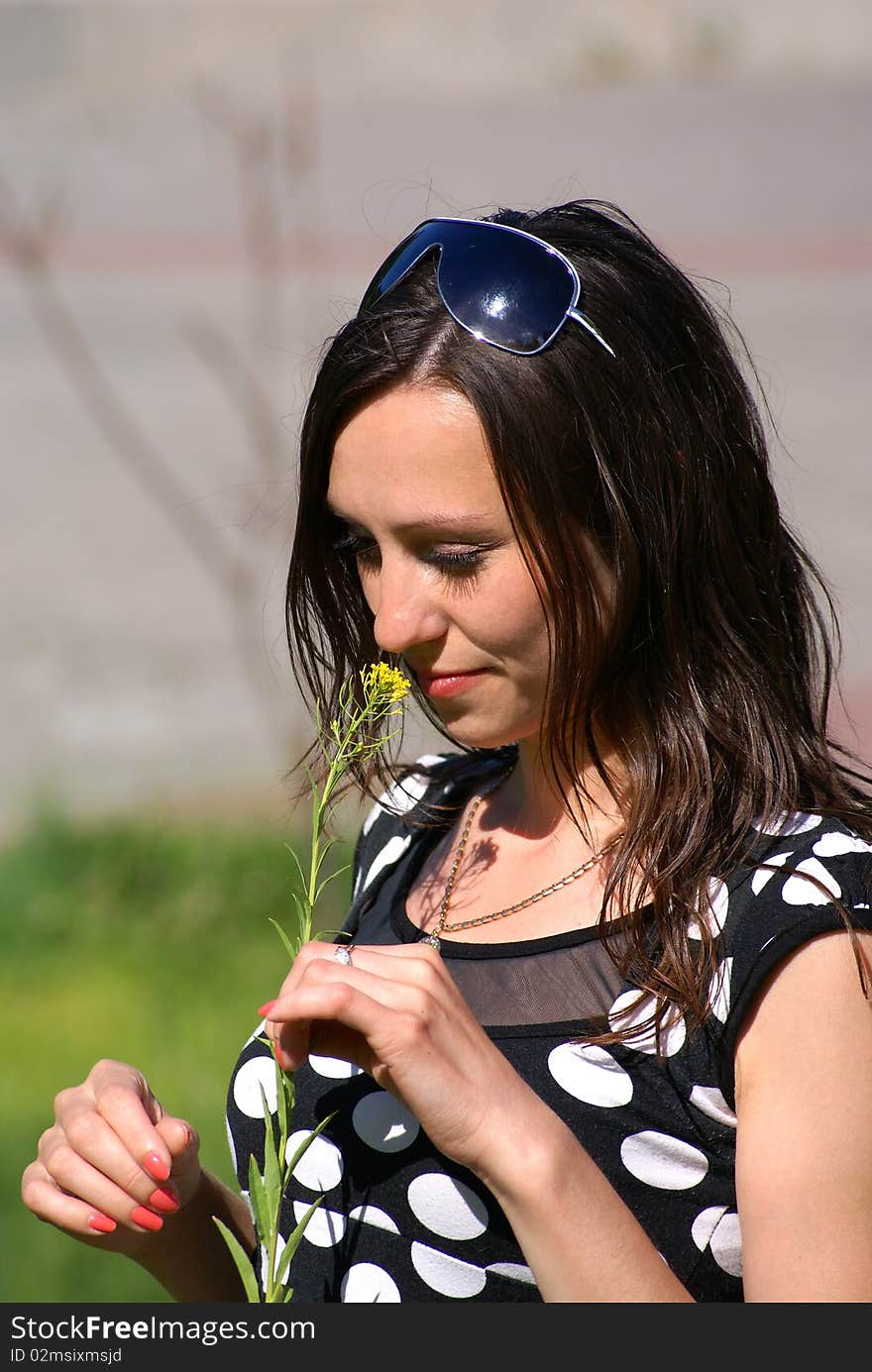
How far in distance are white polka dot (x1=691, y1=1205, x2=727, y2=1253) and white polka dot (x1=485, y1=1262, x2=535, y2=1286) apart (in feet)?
0.62

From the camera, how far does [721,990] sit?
167 centimetres

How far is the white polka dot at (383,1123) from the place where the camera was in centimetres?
182

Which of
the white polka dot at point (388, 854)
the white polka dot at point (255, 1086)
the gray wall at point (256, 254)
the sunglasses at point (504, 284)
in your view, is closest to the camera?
the sunglasses at point (504, 284)

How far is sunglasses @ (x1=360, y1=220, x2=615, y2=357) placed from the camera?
5.94ft

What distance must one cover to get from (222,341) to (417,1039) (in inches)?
111

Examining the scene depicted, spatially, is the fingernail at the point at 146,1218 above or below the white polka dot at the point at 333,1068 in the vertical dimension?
below

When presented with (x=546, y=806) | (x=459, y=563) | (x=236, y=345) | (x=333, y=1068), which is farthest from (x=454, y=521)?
(x=236, y=345)

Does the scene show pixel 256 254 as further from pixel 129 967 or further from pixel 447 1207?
pixel 447 1207

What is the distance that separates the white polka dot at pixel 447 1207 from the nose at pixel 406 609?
0.62 metres

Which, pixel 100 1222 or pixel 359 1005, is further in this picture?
pixel 100 1222

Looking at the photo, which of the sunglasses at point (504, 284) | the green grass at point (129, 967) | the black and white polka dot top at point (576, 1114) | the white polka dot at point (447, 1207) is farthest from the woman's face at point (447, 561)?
the green grass at point (129, 967)

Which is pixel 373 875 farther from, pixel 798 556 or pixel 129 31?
pixel 129 31

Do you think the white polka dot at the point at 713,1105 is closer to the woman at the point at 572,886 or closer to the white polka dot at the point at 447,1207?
the woman at the point at 572,886

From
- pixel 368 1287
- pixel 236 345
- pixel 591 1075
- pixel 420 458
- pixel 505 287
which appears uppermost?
pixel 236 345
